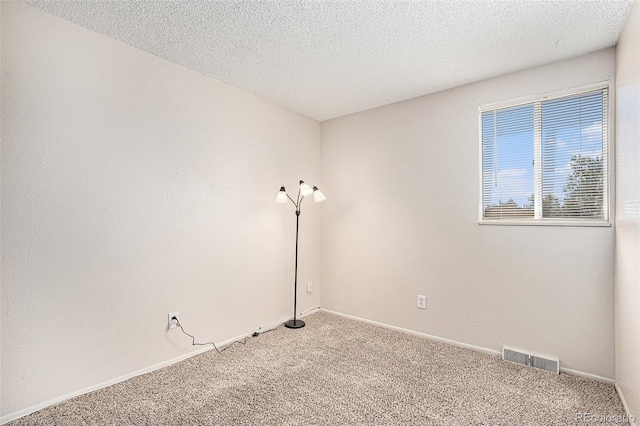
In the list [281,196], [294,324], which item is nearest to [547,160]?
[281,196]

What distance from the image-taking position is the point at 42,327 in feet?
5.93

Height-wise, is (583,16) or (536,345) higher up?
(583,16)

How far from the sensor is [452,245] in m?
2.79

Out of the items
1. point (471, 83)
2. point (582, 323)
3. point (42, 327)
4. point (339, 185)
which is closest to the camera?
point (42, 327)

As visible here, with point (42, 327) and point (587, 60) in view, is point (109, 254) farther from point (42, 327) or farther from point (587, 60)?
point (587, 60)

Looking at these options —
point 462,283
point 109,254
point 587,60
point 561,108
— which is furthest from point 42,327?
point 587,60

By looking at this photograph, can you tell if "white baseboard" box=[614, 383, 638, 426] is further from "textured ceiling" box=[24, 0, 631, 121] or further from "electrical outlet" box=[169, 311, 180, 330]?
"electrical outlet" box=[169, 311, 180, 330]

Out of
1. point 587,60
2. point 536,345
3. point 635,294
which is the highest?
point 587,60

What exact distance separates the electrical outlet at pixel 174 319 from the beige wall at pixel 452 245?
1.75 m

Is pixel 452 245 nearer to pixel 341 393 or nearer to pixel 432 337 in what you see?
pixel 432 337

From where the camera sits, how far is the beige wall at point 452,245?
222 centimetres

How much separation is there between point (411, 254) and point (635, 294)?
5.26 feet

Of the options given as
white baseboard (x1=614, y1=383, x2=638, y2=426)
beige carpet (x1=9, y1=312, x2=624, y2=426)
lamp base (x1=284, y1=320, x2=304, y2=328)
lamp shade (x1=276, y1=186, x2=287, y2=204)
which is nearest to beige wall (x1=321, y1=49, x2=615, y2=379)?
white baseboard (x1=614, y1=383, x2=638, y2=426)

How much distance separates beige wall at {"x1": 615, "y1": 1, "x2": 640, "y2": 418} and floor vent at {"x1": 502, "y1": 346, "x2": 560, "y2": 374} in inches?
13.1
